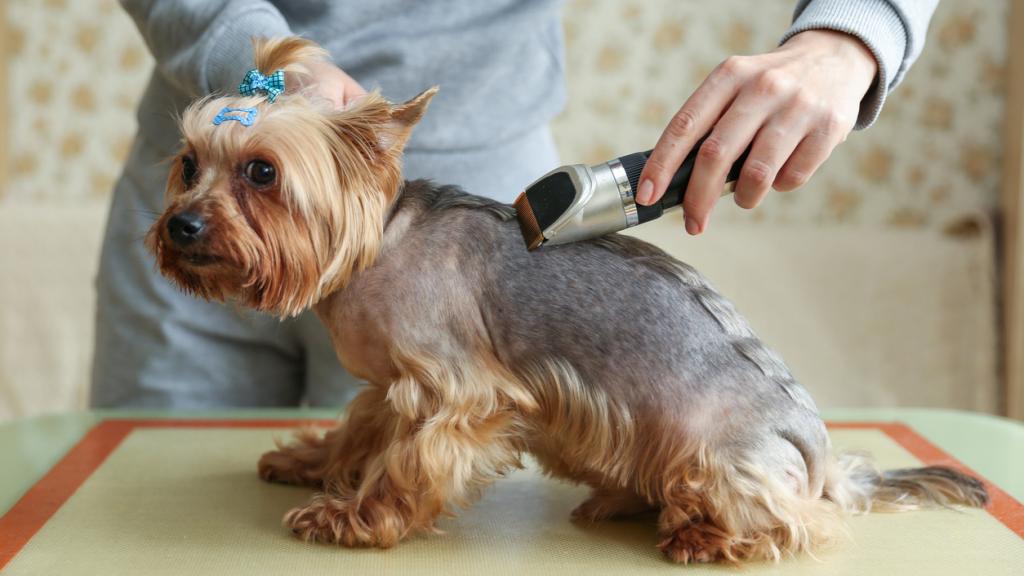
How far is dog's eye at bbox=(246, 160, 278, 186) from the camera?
37.4 inches

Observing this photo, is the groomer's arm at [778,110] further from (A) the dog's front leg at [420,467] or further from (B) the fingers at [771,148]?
(A) the dog's front leg at [420,467]

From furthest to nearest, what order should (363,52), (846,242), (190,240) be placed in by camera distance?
1. (846,242)
2. (363,52)
3. (190,240)

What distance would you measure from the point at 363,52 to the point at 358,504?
67 cm

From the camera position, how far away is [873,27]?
39.8 inches

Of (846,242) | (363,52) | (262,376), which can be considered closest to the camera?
(363,52)

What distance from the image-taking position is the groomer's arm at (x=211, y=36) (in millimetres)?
1176

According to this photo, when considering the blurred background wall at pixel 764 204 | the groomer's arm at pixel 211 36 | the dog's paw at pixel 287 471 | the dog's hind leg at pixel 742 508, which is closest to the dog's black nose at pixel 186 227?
the groomer's arm at pixel 211 36

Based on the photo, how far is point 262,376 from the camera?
5.36 ft

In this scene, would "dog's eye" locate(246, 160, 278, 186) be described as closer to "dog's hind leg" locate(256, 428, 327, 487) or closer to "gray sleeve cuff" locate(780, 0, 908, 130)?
"dog's hind leg" locate(256, 428, 327, 487)

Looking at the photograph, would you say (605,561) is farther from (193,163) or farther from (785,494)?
(193,163)

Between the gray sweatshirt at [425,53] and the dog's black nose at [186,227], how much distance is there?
326 mm

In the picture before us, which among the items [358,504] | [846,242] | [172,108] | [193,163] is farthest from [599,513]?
[846,242]

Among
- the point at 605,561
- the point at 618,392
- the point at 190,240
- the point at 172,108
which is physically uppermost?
the point at 172,108

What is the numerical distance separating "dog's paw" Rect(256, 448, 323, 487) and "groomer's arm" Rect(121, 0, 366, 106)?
16.8 inches
